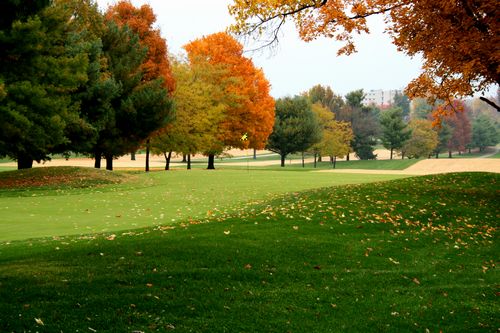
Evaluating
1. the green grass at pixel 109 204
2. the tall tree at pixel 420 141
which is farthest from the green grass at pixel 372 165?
the green grass at pixel 109 204

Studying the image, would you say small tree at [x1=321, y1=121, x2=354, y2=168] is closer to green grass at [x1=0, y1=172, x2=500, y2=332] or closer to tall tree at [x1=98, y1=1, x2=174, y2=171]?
tall tree at [x1=98, y1=1, x2=174, y2=171]

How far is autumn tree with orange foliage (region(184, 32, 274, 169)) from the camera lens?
48781 mm

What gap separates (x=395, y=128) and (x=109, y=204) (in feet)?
258

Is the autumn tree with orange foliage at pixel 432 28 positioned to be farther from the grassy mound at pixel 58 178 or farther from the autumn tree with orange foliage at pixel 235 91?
the autumn tree with orange foliage at pixel 235 91

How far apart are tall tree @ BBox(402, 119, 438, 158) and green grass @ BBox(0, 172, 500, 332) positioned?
82.6 meters

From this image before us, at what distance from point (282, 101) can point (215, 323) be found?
6742 centimetres

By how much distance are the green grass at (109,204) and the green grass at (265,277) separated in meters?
3.02

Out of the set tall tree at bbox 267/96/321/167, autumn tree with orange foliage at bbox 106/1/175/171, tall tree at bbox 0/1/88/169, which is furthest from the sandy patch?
tall tree at bbox 0/1/88/169

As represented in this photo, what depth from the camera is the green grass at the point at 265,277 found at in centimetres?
655

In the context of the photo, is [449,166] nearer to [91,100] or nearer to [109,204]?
[91,100]

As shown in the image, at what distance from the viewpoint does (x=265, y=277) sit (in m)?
8.36

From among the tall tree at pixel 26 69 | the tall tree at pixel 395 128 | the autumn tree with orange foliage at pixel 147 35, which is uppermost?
the autumn tree with orange foliage at pixel 147 35

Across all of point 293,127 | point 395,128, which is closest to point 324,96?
point 395,128

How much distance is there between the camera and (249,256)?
944 cm
